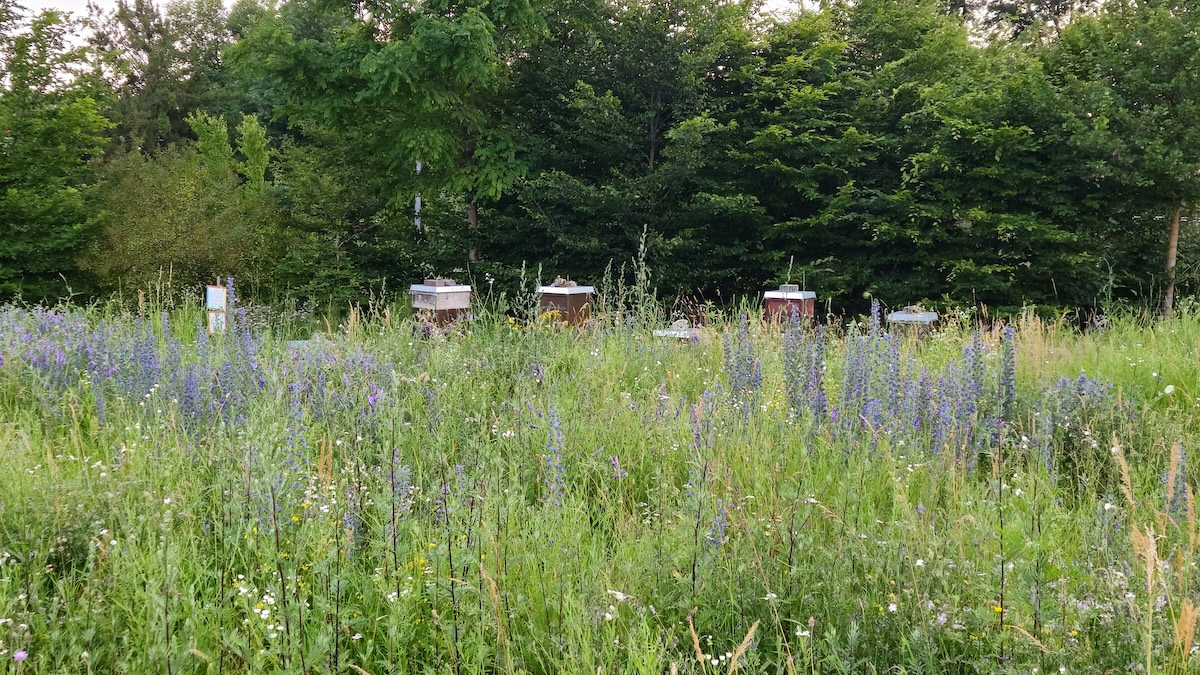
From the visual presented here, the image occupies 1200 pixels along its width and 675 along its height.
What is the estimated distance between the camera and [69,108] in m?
11.1

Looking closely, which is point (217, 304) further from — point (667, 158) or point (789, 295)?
point (667, 158)

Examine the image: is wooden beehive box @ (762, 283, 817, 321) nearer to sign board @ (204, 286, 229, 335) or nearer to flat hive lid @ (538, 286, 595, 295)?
flat hive lid @ (538, 286, 595, 295)

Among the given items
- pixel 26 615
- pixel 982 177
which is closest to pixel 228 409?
pixel 26 615

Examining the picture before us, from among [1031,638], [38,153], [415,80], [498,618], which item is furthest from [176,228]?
[1031,638]

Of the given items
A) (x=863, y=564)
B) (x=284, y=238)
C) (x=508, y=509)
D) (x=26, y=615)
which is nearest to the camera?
(x=26, y=615)

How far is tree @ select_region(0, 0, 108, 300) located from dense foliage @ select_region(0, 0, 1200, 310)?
4cm

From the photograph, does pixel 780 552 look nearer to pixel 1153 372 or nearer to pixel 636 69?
pixel 1153 372

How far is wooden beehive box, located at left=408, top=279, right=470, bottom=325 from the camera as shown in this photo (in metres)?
7.69

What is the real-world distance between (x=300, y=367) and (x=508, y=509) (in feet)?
7.65

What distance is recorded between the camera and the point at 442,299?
304 inches

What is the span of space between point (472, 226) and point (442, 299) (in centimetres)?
514

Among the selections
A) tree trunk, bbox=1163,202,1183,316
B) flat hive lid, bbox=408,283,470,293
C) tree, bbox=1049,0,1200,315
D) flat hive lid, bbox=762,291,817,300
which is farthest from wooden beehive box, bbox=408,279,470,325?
tree trunk, bbox=1163,202,1183,316

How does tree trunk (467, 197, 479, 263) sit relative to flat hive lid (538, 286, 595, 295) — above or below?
above

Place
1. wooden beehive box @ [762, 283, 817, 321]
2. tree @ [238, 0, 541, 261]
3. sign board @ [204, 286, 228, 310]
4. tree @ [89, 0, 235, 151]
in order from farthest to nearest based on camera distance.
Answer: tree @ [89, 0, 235, 151] < tree @ [238, 0, 541, 261] < wooden beehive box @ [762, 283, 817, 321] < sign board @ [204, 286, 228, 310]
